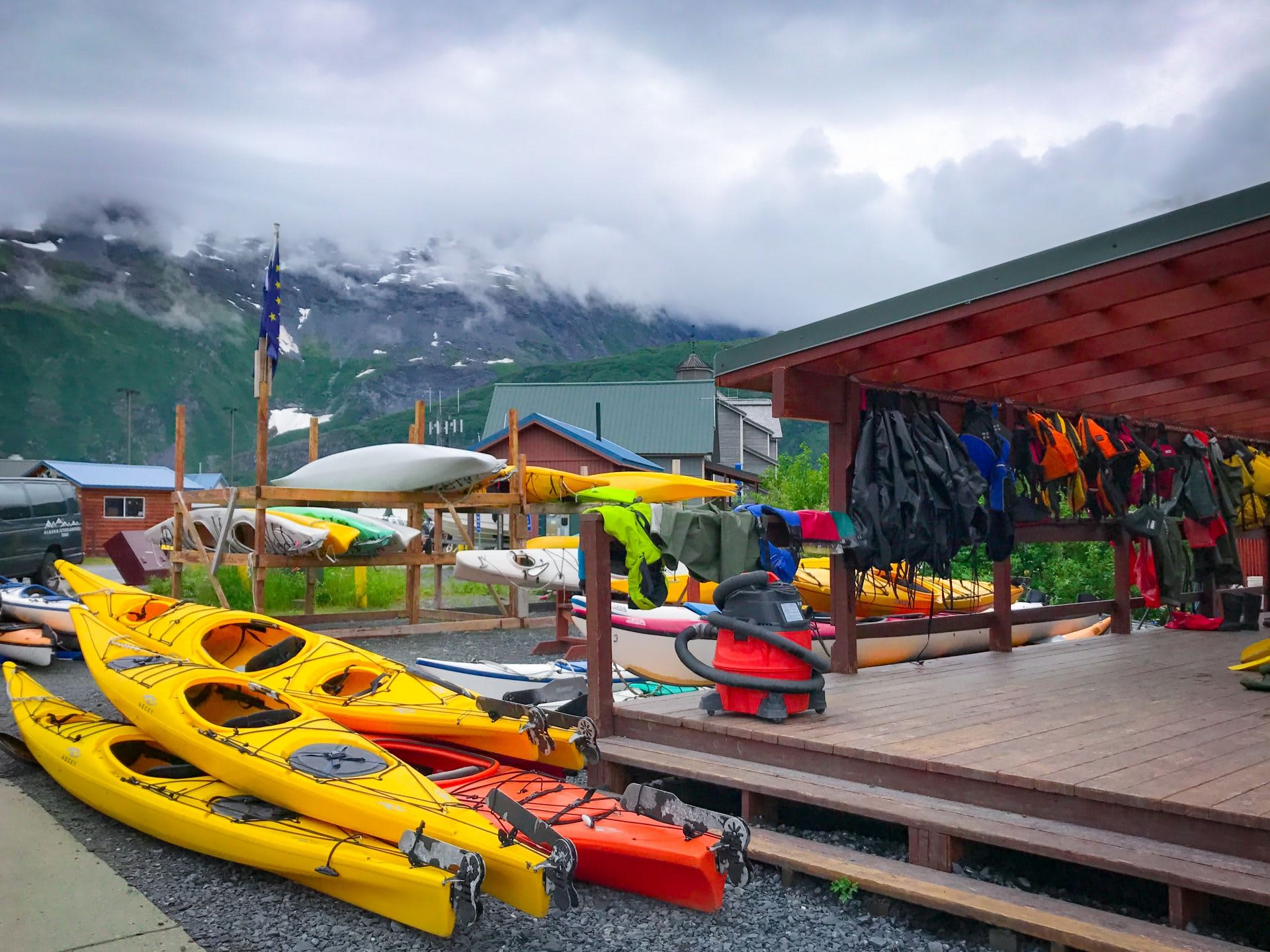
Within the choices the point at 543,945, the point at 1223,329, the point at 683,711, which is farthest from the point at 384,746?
the point at 1223,329

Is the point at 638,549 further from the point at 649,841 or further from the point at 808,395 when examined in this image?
the point at 649,841

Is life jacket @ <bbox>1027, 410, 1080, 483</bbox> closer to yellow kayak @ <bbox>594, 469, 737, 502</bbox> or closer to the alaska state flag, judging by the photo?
yellow kayak @ <bbox>594, 469, 737, 502</bbox>

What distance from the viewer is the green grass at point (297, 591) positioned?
1630cm

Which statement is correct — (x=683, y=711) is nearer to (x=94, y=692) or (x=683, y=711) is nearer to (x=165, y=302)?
(x=94, y=692)

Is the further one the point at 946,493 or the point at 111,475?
the point at 111,475

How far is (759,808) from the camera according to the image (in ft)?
16.0

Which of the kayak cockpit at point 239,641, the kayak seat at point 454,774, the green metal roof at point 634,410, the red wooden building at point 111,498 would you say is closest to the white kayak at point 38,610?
the kayak cockpit at point 239,641

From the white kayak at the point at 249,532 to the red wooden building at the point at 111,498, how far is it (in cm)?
2514

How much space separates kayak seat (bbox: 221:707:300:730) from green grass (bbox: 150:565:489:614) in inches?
426

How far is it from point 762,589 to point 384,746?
2717 mm

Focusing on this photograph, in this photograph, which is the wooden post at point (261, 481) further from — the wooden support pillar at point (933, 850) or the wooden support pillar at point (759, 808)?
the wooden support pillar at point (933, 850)

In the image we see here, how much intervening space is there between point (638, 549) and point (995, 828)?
95.7 inches

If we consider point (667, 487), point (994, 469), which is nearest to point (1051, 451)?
point (994, 469)

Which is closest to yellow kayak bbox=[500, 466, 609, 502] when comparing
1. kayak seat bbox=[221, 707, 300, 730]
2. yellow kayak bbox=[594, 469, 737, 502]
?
yellow kayak bbox=[594, 469, 737, 502]
